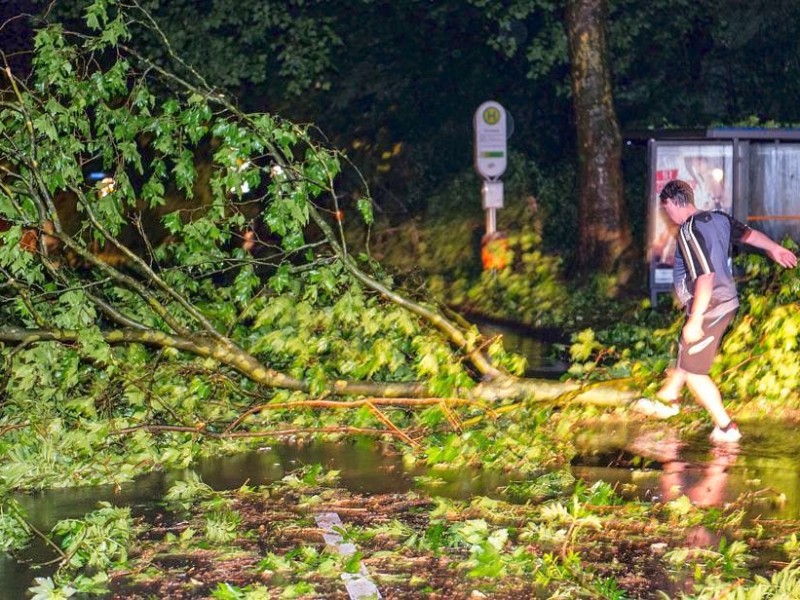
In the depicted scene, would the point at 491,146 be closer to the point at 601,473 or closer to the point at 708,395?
the point at 708,395

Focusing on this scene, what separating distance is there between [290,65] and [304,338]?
13326 mm

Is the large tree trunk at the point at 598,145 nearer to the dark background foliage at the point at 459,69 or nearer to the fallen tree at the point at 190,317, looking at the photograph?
the dark background foliage at the point at 459,69

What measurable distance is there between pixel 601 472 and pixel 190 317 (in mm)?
3465

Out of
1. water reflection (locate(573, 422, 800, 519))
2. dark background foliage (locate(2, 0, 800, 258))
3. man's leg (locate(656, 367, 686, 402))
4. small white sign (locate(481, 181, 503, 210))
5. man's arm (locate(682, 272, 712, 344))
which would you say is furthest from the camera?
dark background foliage (locate(2, 0, 800, 258))

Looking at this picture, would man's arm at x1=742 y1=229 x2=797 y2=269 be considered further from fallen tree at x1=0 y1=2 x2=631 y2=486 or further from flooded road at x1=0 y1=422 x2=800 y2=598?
fallen tree at x1=0 y1=2 x2=631 y2=486

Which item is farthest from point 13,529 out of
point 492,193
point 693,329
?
point 492,193

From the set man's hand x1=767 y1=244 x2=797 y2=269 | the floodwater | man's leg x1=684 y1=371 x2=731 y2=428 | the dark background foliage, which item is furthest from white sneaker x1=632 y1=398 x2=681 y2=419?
the dark background foliage

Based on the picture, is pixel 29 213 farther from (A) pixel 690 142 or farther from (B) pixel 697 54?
(B) pixel 697 54

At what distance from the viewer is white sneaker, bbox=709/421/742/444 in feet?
25.9

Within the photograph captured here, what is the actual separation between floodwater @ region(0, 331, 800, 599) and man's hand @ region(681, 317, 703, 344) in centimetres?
77

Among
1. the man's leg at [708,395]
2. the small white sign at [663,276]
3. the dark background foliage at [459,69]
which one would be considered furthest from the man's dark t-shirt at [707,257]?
the dark background foliage at [459,69]

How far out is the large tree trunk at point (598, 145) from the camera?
56.5 feet

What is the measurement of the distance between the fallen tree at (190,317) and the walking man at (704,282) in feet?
2.60

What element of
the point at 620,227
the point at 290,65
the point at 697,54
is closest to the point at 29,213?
the point at 620,227
